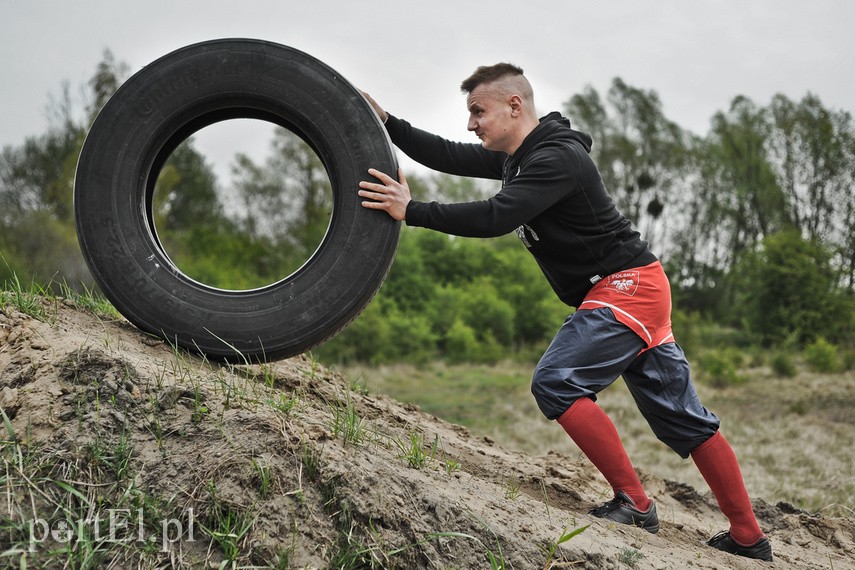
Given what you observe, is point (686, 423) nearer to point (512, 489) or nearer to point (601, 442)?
point (601, 442)

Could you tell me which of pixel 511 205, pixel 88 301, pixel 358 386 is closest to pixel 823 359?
pixel 358 386

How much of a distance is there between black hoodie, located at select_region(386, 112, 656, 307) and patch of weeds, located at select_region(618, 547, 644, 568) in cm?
124

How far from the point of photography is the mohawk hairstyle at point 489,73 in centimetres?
381

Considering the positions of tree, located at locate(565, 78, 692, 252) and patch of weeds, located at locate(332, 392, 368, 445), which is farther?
tree, located at locate(565, 78, 692, 252)

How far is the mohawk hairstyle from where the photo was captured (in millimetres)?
3807

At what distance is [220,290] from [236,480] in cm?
122

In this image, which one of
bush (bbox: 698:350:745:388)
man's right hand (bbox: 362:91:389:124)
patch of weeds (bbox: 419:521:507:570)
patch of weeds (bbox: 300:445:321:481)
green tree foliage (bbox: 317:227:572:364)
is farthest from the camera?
green tree foliage (bbox: 317:227:572:364)

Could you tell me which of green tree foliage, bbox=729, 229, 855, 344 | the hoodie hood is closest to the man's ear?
the hoodie hood

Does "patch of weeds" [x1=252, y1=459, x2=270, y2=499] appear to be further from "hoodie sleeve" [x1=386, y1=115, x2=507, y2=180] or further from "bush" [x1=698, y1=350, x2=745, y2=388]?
"bush" [x1=698, y1=350, x2=745, y2=388]

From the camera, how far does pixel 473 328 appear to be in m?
31.7

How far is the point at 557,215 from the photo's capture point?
3.57 meters

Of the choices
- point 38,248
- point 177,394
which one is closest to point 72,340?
point 177,394

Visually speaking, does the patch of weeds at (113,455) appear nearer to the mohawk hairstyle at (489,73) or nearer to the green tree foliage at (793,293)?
the mohawk hairstyle at (489,73)

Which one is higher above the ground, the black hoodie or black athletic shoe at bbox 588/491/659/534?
the black hoodie
